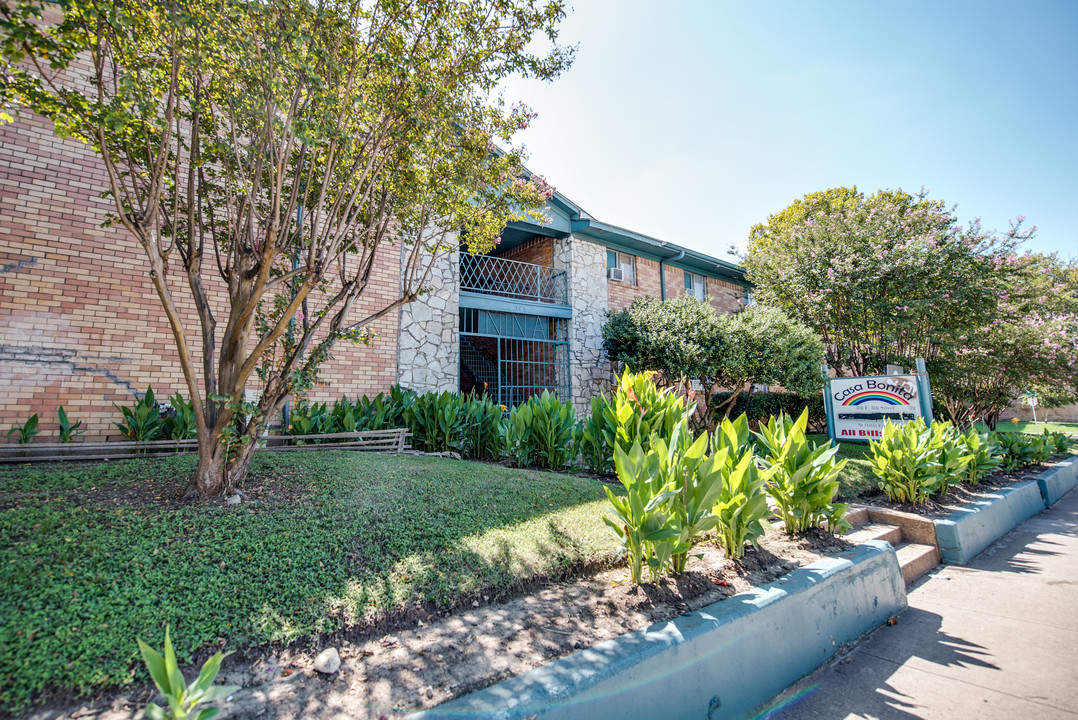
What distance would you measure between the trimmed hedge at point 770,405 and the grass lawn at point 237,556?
40.1 feet

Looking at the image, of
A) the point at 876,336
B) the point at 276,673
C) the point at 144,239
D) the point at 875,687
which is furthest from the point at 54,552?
the point at 876,336

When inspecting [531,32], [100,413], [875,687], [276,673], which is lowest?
[875,687]

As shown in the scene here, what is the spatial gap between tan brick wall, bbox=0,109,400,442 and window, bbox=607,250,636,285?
10.2 m

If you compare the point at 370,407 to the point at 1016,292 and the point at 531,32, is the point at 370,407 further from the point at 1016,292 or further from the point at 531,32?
the point at 1016,292

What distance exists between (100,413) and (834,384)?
10915mm

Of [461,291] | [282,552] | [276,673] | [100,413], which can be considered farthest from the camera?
[461,291]

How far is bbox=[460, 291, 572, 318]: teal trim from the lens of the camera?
11070 millimetres

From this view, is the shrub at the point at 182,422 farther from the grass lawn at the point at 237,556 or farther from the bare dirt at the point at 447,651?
the bare dirt at the point at 447,651

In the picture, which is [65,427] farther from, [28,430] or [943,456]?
[943,456]

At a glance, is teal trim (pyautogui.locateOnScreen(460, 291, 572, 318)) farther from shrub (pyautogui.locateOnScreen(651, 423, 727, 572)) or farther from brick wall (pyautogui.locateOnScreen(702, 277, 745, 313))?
shrub (pyautogui.locateOnScreen(651, 423, 727, 572))

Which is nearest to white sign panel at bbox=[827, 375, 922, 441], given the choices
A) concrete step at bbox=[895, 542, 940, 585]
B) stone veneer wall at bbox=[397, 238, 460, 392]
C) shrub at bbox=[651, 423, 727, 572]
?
concrete step at bbox=[895, 542, 940, 585]

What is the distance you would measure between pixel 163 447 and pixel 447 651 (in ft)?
17.4

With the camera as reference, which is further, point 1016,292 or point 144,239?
point 1016,292

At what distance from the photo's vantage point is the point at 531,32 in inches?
177
